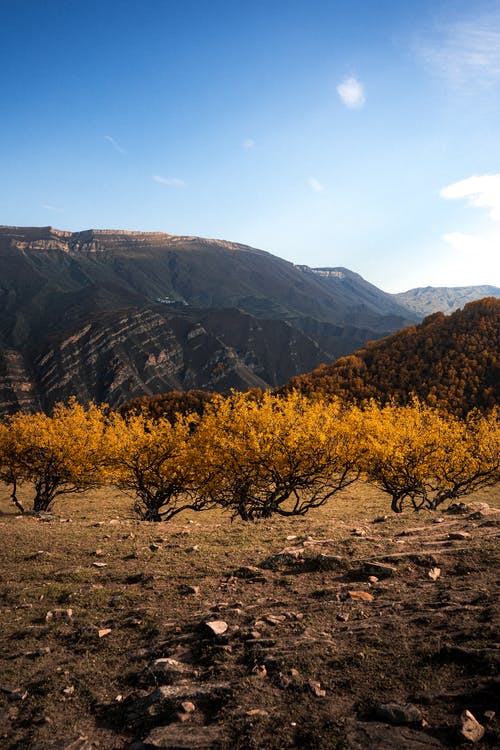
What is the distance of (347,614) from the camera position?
8.75 m

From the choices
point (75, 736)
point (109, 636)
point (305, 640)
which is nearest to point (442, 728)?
point (305, 640)

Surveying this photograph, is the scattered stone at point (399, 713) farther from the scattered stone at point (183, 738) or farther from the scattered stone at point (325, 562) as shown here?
the scattered stone at point (325, 562)

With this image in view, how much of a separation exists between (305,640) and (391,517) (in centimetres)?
1305

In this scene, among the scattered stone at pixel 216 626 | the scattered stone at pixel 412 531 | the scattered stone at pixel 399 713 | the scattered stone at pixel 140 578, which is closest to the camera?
the scattered stone at pixel 399 713

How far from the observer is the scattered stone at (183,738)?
561 centimetres

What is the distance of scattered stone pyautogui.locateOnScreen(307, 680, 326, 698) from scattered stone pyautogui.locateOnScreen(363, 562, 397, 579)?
5.13 m

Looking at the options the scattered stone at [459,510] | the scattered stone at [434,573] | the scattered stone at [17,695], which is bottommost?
the scattered stone at [17,695]

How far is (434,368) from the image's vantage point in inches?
3396

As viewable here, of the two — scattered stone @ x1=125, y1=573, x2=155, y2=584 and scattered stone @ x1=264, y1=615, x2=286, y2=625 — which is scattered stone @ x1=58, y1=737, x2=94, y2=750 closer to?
scattered stone @ x1=264, y1=615, x2=286, y2=625

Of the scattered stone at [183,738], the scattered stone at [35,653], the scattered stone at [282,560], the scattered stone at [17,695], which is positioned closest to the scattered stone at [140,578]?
the scattered stone at [282,560]

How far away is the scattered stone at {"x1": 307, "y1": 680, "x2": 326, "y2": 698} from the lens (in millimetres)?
6176

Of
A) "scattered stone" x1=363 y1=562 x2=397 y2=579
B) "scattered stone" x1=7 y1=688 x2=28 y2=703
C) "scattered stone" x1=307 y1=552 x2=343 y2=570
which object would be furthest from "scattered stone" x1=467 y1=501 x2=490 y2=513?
"scattered stone" x1=7 y1=688 x2=28 y2=703

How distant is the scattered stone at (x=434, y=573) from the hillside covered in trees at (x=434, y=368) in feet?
222

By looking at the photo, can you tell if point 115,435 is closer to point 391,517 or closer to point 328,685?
point 391,517
